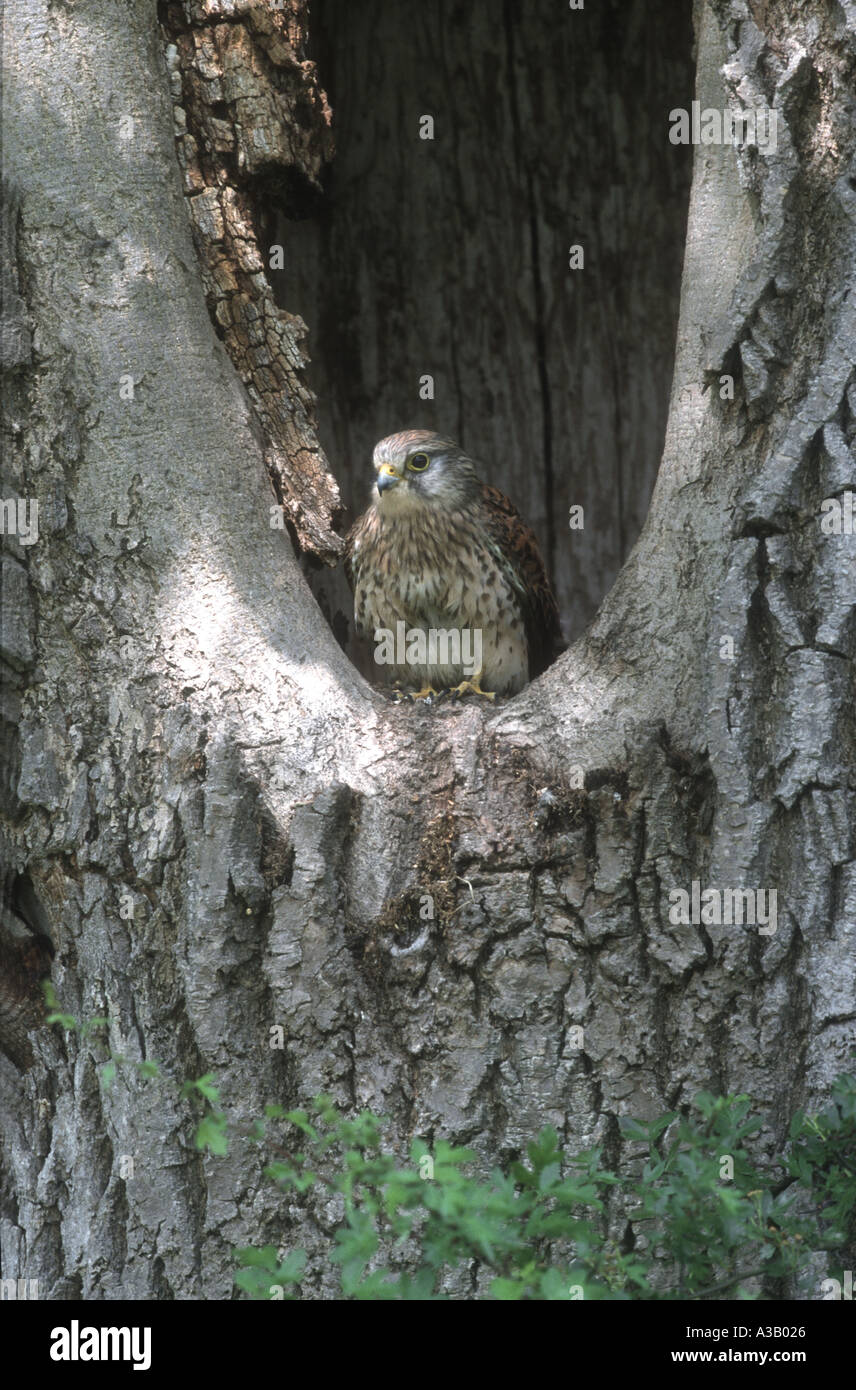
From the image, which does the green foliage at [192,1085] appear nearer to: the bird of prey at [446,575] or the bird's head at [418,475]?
the bird of prey at [446,575]

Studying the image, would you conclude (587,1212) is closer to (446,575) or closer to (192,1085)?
(192,1085)

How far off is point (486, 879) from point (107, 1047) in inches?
39.5

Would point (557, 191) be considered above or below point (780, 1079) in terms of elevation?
above

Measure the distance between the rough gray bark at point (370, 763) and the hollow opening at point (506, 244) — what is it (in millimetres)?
2042

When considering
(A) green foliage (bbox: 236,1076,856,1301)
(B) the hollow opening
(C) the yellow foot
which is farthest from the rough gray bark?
(B) the hollow opening

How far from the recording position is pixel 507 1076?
289 cm

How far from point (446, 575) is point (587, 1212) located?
2.51 meters

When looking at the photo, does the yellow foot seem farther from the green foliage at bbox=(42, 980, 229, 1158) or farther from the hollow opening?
the green foliage at bbox=(42, 980, 229, 1158)

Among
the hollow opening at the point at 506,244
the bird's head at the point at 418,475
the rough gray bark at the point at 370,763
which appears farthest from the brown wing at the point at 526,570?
the rough gray bark at the point at 370,763

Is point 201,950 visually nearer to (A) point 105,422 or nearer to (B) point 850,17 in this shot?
(A) point 105,422
